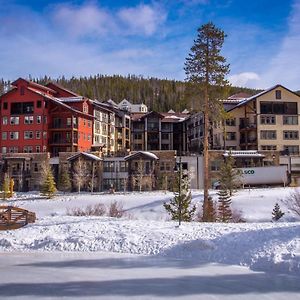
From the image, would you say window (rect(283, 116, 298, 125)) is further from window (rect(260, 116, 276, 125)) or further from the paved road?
the paved road

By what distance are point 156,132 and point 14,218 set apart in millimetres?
81550

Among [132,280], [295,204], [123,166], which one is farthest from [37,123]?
[132,280]

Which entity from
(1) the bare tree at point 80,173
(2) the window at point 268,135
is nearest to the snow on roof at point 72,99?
(1) the bare tree at point 80,173

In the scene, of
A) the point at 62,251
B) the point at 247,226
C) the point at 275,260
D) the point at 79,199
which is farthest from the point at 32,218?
the point at 79,199

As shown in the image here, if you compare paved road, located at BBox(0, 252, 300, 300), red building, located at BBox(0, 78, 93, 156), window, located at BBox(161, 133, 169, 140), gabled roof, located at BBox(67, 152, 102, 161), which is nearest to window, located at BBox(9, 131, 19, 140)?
red building, located at BBox(0, 78, 93, 156)

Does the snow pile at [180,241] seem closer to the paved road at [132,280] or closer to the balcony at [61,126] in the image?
the paved road at [132,280]

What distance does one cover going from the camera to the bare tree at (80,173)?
216ft

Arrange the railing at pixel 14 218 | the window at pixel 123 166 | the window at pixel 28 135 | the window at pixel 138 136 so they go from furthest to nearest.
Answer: the window at pixel 138 136 < the window at pixel 28 135 < the window at pixel 123 166 < the railing at pixel 14 218

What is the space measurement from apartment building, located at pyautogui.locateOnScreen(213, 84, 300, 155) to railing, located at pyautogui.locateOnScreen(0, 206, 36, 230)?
54.2 meters

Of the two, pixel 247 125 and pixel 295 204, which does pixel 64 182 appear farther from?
pixel 295 204

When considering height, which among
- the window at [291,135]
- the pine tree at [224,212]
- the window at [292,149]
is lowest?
the pine tree at [224,212]

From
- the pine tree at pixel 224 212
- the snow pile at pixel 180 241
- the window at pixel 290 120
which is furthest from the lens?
the window at pixel 290 120

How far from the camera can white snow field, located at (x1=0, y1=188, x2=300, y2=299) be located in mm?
12281

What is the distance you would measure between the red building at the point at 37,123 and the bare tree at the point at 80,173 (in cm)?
1058
